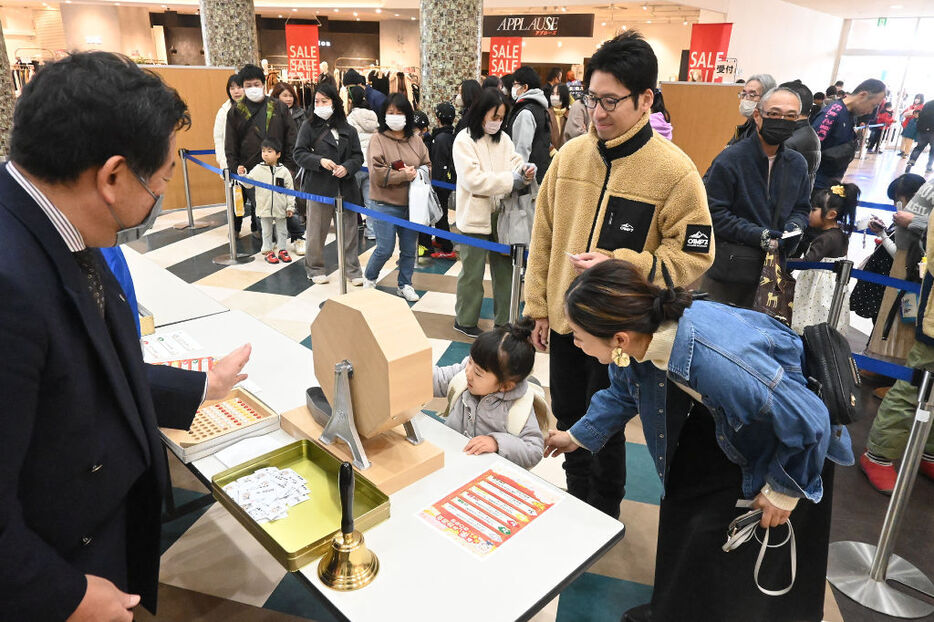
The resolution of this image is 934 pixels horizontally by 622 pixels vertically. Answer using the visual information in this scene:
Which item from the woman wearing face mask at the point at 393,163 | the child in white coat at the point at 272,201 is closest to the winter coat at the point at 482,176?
the woman wearing face mask at the point at 393,163

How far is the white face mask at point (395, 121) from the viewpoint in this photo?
447 centimetres

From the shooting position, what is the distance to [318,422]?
1608mm

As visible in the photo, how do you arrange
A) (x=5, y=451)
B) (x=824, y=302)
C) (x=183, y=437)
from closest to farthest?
1. (x=5, y=451)
2. (x=183, y=437)
3. (x=824, y=302)

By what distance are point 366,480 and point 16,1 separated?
2148 centimetres

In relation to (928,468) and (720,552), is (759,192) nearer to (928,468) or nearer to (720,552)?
(928,468)

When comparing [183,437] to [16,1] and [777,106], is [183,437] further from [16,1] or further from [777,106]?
[16,1]

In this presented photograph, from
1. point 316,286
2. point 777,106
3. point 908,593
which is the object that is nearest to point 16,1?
point 316,286

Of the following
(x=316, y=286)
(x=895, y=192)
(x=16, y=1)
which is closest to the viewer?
Result: (x=895, y=192)

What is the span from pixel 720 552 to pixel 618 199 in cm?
104

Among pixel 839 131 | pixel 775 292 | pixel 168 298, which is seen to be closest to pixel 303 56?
pixel 839 131

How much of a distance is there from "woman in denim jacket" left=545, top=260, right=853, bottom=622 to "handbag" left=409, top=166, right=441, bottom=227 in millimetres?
2907

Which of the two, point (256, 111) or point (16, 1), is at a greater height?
point (16, 1)

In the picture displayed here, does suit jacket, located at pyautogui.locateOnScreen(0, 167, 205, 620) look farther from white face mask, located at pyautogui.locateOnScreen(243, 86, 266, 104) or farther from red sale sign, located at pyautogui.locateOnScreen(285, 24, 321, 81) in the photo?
red sale sign, located at pyautogui.locateOnScreen(285, 24, 321, 81)

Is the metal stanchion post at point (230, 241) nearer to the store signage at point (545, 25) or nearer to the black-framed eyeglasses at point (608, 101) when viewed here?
the black-framed eyeglasses at point (608, 101)
